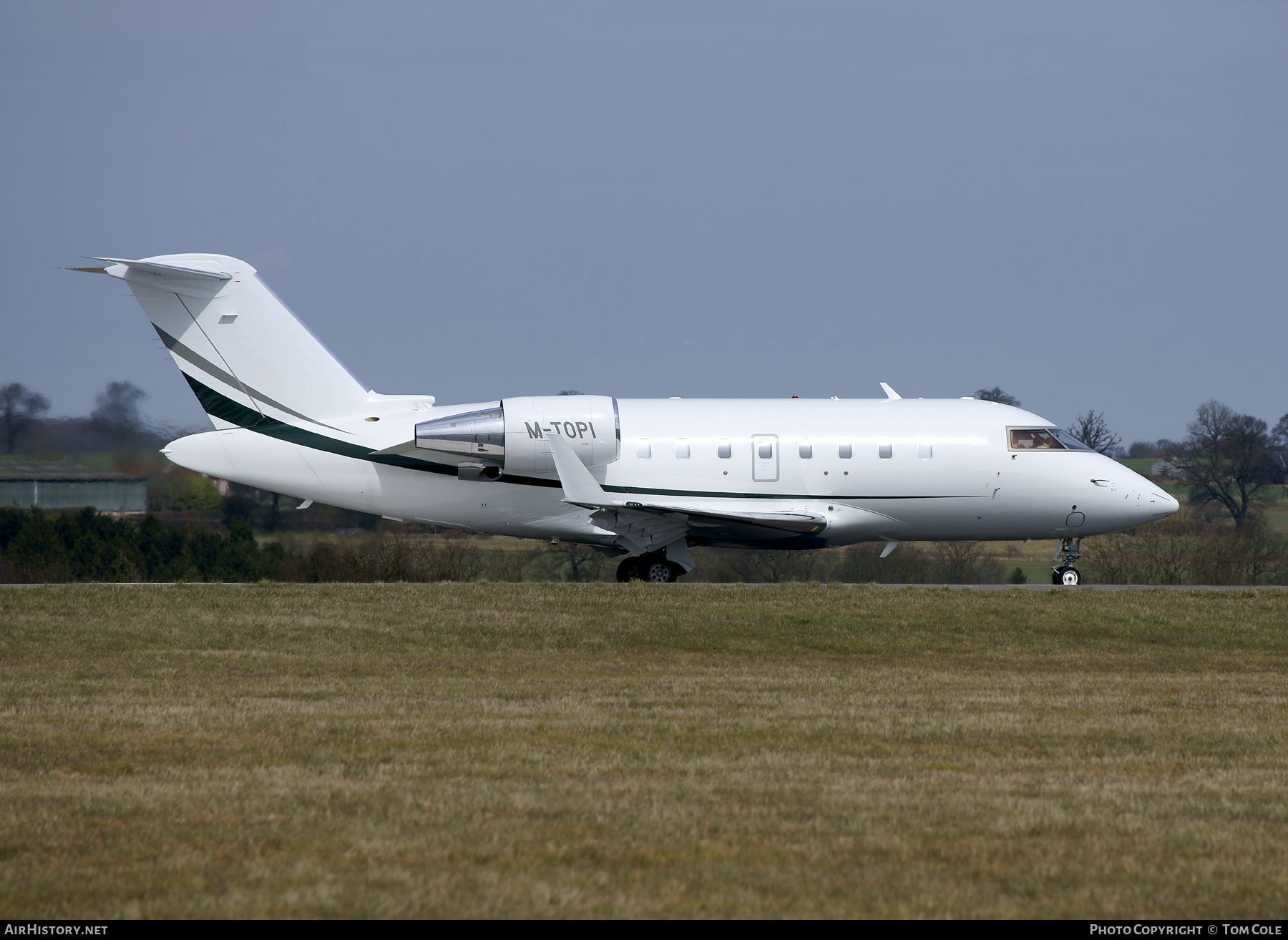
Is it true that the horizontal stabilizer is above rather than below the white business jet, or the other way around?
above

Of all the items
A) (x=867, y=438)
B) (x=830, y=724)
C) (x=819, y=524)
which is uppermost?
(x=867, y=438)

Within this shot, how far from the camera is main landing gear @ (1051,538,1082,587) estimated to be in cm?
2370

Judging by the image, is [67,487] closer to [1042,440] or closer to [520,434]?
[520,434]

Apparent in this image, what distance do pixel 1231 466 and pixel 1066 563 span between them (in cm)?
3123

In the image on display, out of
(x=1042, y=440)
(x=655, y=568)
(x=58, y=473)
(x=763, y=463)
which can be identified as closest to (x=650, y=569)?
(x=655, y=568)

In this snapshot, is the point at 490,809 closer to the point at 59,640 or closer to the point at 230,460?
the point at 59,640

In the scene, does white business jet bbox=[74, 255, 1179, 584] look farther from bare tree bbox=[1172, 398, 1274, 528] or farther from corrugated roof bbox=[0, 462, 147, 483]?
bare tree bbox=[1172, 398, 1274, 528]

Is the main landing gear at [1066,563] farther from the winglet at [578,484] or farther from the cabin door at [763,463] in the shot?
the winglet at [578,484]

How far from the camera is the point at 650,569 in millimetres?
22734

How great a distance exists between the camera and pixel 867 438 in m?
22.4

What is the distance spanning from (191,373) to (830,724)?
1528 centimetres

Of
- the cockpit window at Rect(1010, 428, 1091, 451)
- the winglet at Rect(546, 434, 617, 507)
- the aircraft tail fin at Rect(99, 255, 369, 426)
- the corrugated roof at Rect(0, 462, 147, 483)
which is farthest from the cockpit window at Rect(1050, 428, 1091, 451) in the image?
the corrugated roof at Rect(0, 462, 147, 483)

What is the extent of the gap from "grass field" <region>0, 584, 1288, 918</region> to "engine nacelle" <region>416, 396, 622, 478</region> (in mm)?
4058

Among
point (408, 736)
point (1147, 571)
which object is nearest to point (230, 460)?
point (408, 736)
